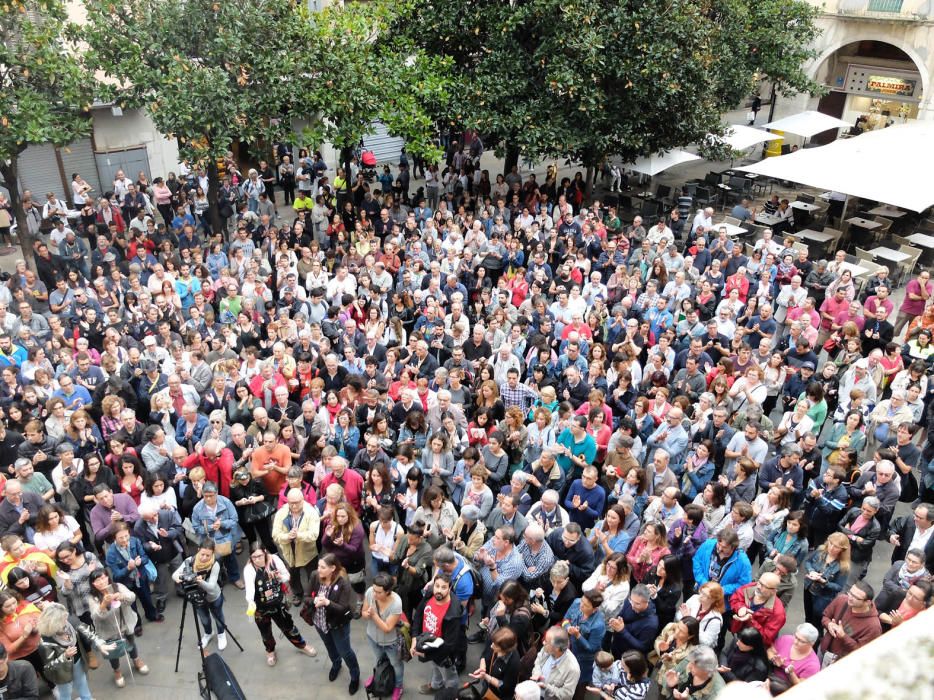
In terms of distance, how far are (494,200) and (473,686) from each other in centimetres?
1325

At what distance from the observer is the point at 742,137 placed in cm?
2164

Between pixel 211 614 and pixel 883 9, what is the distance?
30.3 metres

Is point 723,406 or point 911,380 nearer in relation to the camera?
point 723,406

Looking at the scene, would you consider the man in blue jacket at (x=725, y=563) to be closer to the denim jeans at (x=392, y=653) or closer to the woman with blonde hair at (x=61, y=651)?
the denim jeans at (x=392, y=653)

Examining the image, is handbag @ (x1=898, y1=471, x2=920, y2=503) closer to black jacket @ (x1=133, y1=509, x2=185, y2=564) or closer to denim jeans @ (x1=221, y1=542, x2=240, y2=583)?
denim jeans @ (x1=221, y1=542, x2=240, y2=583)

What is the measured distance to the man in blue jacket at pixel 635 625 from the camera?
6.05 metres

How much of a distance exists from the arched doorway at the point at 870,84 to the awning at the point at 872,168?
40.8 feet

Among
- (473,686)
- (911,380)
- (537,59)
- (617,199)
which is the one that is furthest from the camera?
(617,199)

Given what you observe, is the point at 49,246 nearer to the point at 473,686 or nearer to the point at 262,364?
the point at 262,364

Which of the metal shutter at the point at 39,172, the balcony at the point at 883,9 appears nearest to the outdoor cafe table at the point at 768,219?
the balcony at the point at 883,9

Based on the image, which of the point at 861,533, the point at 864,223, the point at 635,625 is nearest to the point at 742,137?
the point at 864,223

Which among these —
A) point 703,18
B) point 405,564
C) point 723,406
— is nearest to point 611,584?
point 405,564

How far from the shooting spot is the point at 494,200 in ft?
58.0

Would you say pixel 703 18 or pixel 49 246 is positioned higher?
pixel 703 18
